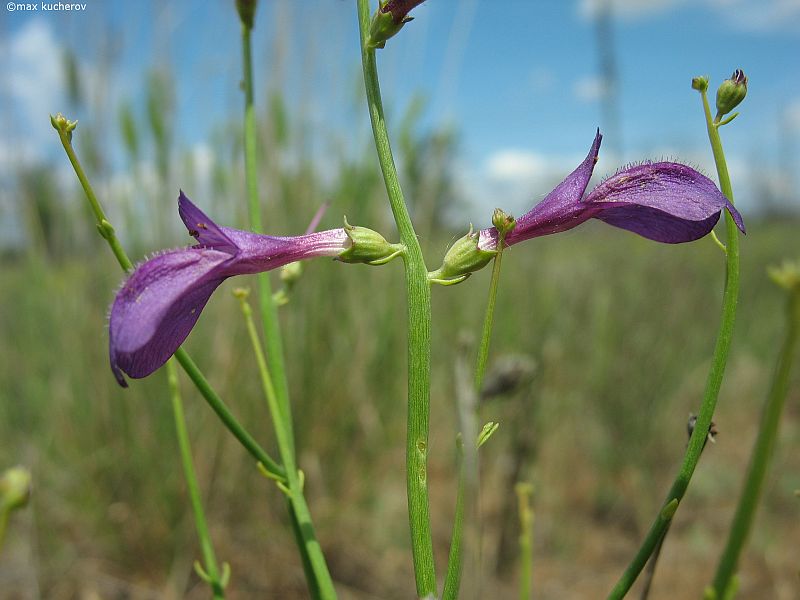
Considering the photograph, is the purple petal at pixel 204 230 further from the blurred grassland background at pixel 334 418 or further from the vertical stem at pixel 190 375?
the blurred grassland background at pixel 334 418

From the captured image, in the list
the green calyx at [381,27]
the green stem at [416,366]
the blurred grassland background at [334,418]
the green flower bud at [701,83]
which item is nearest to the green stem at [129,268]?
the green stem at [416,366]

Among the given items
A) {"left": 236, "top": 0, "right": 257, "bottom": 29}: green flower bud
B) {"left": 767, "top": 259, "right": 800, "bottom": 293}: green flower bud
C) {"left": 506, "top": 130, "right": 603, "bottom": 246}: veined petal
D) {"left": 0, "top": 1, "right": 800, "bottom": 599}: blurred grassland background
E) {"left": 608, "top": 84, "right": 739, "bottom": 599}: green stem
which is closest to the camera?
{"left": 767, "top": 259, "right": 800, "bottom": 293}: green flower bud

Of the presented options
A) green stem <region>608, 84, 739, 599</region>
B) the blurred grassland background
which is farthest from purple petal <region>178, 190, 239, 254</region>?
the blurred grassland background

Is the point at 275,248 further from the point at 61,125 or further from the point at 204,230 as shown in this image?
the point at 61,125

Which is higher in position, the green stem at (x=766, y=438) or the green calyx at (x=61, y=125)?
the green calyx at (x=61, y=125)

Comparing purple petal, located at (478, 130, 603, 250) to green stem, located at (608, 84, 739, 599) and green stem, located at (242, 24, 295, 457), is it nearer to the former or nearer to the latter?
green stem, located at (608, 84, 739, 599)

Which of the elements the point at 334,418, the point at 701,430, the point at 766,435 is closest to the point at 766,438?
the point at 766,435
